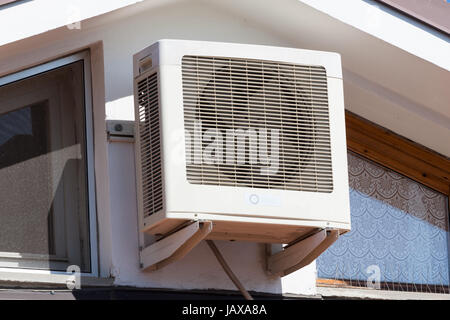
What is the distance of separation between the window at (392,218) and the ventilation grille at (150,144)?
2.75 feet

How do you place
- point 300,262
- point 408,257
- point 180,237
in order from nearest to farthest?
point 180,237, point 300,262, point 408,257

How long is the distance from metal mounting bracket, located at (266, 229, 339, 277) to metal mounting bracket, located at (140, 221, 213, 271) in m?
0.37

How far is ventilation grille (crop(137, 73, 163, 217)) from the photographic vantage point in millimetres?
3607

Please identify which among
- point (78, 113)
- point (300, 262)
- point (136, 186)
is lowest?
point (300, 262)

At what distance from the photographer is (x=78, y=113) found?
159 inches

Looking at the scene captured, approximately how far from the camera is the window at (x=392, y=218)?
14.0 feet

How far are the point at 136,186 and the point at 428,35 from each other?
1097mm

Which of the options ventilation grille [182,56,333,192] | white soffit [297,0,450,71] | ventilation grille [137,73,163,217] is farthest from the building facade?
ventilation grille [182,56,333,192]

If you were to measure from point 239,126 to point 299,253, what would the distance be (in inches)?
19.1

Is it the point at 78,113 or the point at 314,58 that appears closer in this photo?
the point at 314,58

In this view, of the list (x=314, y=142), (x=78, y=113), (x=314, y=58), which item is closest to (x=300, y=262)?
(x=314, y=142)

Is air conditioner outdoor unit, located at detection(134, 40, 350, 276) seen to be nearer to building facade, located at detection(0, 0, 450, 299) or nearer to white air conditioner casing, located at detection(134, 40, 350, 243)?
white air conditioner casing, located at detection(134, 40, 350, 243)

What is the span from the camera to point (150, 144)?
367 cm

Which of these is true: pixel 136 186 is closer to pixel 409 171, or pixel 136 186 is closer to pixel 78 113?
pixel 78 113
